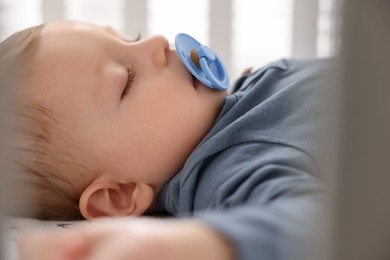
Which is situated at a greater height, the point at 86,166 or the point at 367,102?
the point at 367,102

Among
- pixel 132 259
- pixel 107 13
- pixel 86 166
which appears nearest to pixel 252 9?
pixel 107 13

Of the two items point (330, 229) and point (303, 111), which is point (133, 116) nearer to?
point (303, 111)

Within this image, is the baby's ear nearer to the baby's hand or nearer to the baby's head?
the baby's head

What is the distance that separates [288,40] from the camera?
107cm

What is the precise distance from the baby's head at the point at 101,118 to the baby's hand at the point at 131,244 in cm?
30

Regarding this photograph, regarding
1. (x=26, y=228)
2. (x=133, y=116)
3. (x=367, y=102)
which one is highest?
(x=367, y=102)

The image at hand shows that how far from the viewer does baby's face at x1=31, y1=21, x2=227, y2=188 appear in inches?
26.5

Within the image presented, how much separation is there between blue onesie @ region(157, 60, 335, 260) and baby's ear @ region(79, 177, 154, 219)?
1.2 inches

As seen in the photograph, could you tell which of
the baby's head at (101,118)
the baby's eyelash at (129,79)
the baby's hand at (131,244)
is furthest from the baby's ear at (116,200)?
the baby's hand at (131,244)

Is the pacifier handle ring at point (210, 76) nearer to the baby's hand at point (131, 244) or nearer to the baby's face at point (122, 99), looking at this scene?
the baby's face at point (122, 99)

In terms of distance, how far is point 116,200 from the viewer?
72cm

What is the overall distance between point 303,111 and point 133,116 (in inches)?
8.3

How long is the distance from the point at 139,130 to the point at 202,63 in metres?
0.14

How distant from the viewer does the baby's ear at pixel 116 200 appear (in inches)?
27.7
